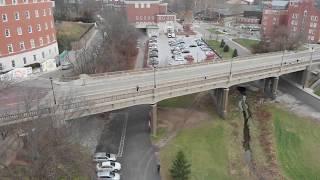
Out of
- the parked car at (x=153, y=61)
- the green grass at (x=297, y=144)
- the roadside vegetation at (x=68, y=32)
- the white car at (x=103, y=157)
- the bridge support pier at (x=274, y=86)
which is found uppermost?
the roadside vegetation at (x=68, y=32)

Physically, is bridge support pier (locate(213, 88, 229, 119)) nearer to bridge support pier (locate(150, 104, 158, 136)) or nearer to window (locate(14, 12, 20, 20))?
bridge support pier (locate(150, 104, 158, 136))

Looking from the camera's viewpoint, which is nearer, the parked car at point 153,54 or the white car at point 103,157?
the white car at point 103,157

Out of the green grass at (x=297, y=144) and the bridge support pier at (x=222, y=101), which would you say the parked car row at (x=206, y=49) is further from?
the bridge support pier at (x=222, y=101)

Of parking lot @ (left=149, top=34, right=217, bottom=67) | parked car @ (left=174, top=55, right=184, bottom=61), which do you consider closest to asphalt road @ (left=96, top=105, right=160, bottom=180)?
parking lot @ (left=149, top=34, right=217, bottom=67)

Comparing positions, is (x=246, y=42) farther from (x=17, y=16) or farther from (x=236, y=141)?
(x=17, y=16)

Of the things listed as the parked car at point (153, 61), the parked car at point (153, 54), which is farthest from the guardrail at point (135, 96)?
the parked car at point (153, 54)

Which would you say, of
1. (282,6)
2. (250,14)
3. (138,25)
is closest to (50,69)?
(138,25)
